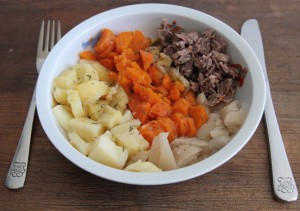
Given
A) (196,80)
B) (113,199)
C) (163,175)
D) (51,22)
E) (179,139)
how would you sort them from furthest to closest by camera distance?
(51,22)
(196,80)
(179,139)
(113,199)
(163,175)

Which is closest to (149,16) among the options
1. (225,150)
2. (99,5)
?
(99,5)

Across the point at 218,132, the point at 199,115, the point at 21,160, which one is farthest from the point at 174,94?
the point at 21,160

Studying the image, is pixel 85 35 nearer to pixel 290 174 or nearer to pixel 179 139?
pixel 179 139

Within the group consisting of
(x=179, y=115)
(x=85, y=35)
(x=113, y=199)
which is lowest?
(x=113, y=199)

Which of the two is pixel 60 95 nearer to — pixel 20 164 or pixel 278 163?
pixel 20 164

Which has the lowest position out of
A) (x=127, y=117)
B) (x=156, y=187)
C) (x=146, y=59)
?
(x=156, y=187)

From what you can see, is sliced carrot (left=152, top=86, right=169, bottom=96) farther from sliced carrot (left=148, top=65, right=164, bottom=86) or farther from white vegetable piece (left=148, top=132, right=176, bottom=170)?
white vegetable piece (left=148, top=132, right=176, bottom=170)
